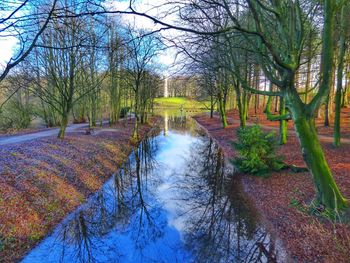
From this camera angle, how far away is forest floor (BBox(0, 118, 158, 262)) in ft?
20.2

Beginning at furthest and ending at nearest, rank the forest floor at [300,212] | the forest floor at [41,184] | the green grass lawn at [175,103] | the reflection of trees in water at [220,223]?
1. the green grass lawn at [175,103]
2. the forest floor at [41,184]
3. the reflection of trees in water at [220,223]
4. the forest floor at [300,212]

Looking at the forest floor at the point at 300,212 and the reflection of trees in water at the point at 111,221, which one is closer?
the forest floor at the point at 300,212

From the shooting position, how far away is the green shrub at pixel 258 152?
1025 cm

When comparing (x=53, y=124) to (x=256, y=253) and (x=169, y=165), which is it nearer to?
(x=169, y=165)

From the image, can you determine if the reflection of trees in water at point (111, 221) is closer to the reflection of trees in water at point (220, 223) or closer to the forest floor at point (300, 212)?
the reflection of trees in water at point (220, 223)

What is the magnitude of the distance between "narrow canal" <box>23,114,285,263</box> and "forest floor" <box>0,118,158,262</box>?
366mm

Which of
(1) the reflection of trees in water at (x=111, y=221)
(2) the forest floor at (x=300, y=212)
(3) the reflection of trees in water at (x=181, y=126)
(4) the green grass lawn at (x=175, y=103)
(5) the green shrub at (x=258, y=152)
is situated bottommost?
(1) the reflection of trees in water at (x=111, y=221)

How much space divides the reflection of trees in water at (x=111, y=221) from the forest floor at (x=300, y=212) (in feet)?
10.6

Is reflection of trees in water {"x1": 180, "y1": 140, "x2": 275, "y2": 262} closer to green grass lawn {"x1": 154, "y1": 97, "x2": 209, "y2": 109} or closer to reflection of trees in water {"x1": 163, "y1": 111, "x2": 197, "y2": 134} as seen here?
reflection of trees in water {"x1": 163, "y1": 111, "x2": 197, "y2": 134}

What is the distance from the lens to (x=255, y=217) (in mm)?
7586

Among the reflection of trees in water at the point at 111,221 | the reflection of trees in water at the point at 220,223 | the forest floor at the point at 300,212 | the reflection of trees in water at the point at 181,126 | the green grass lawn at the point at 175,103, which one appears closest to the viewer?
the forest floor at the point at 300,212

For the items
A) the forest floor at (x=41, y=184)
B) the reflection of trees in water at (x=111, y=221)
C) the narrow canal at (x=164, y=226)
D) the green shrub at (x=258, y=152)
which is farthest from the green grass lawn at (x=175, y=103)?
the reflection of trees in water at (x=111, y=221)

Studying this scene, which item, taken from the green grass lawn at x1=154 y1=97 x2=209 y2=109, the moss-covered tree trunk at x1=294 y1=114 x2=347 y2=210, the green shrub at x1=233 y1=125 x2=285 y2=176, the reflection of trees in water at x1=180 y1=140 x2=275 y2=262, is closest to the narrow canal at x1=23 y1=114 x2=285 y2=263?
→ the reflection of trees in water at x1=180 y1=140 x2=275 y2=262

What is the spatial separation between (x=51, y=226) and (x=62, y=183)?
95.6 inches
